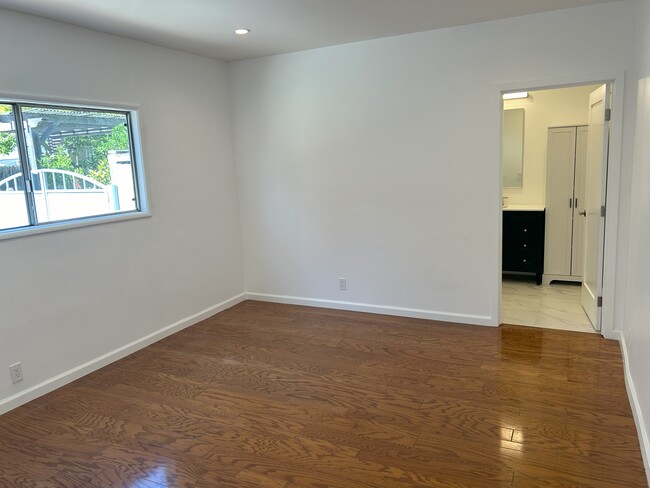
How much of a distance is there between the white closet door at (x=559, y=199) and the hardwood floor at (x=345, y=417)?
173cm

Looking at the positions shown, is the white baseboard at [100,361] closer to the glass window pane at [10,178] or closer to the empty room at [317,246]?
the empty room at [317,246]

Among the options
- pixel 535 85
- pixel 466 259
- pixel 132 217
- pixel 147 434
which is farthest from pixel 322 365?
pixel 535 85

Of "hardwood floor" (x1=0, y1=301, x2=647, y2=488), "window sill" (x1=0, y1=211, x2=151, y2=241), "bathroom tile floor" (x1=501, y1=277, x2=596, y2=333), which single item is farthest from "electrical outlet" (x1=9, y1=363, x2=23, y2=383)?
"bathroom tile floor" (x1=501, y1=277, x2=596, y2=333)

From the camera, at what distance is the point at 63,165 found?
137 inches

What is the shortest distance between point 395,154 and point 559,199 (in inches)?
91.6

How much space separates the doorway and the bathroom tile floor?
11 millimetres

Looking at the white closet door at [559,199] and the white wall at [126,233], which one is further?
the white closet door at [559,199]

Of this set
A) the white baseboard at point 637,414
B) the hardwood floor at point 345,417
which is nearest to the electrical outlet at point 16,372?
the hardwood floor at point 345,417

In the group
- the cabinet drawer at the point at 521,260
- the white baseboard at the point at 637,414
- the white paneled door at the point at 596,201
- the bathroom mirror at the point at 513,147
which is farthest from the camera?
the bathroom mirror at the point at 513,147

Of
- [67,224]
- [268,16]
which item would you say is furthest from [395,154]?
[67,224]

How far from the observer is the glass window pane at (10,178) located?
307 cm

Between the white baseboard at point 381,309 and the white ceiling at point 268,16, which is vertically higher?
the white ceiling at point 268,16

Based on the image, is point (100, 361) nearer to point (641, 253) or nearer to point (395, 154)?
point (395, 154)

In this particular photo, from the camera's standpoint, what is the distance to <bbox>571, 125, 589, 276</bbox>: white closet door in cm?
523
